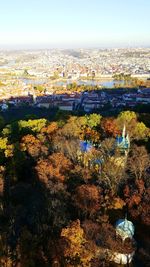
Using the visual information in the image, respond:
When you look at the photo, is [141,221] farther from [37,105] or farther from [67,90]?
[67,90]

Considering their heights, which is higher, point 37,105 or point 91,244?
point 91,244

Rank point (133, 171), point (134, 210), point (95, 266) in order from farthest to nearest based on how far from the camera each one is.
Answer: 1. point (133, 171)
2. point (134, 210)
3. point (95, 266)

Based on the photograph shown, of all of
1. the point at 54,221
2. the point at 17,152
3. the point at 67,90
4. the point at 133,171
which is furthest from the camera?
the point at 67,90

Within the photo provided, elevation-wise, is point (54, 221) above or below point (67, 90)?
above

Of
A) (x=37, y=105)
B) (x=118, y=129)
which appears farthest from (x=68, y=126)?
(x=37, y=105)

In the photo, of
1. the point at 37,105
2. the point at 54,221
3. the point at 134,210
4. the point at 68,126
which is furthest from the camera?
the point at 37,105

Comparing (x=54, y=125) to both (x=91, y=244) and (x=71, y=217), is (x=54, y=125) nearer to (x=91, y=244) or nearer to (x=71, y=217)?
(x=71, y=217)

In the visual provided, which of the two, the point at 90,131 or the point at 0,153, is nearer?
the point at 0,153

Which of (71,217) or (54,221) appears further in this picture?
(71,217)

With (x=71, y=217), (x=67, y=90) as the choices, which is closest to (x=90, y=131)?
(x=71, y=217)
